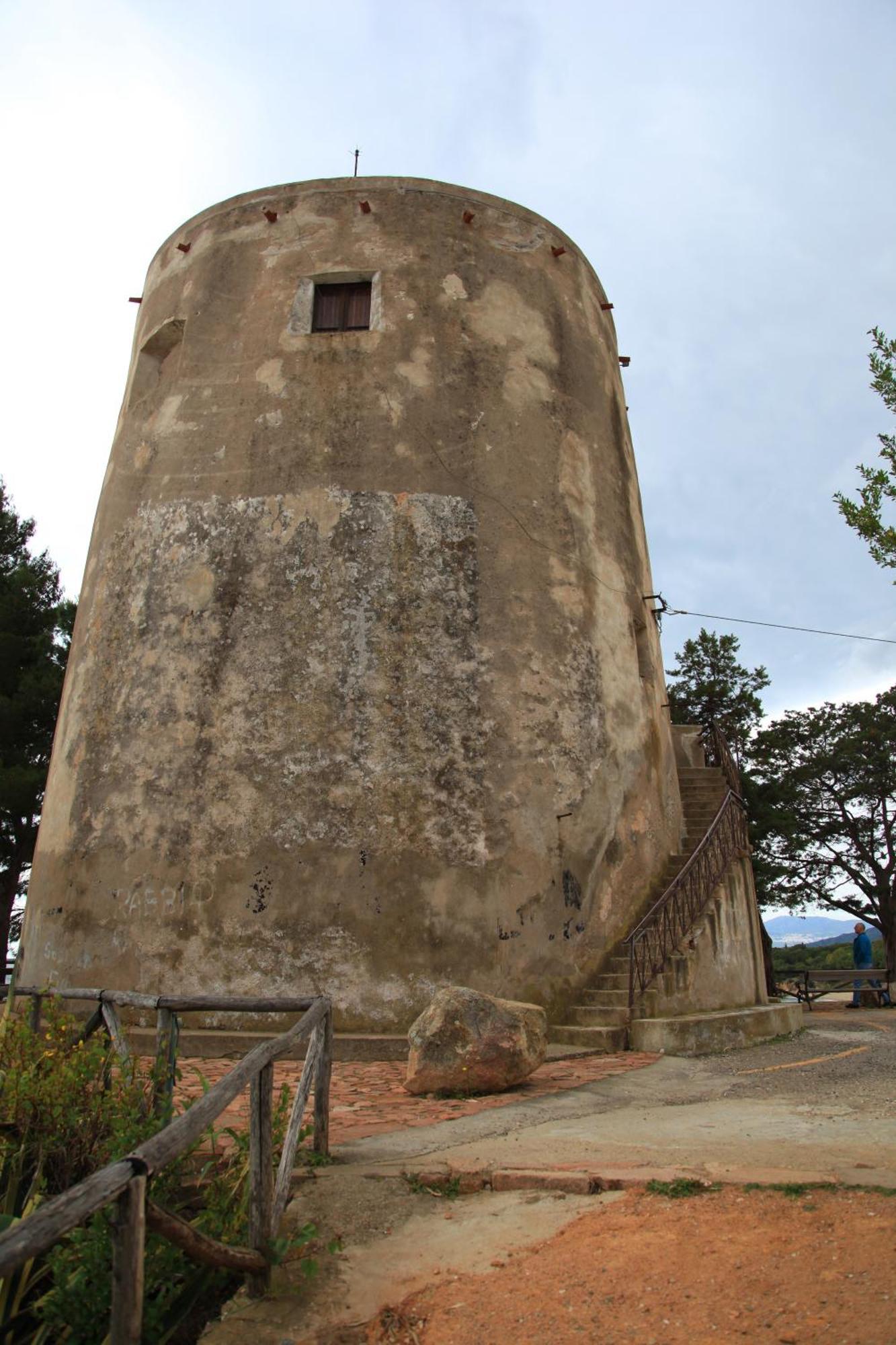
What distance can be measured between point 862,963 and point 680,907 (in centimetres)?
956

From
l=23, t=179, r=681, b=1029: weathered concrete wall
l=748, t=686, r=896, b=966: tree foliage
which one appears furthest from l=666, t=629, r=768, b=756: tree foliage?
l=23, t=179, r=681, b=1029: weathered concrete wall

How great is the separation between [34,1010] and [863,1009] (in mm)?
14679

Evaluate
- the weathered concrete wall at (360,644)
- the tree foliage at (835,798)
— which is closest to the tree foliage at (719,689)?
the tree foliage at (835,798)

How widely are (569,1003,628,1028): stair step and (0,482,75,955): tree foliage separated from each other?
10.6m

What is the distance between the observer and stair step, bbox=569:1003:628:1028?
29.1ft

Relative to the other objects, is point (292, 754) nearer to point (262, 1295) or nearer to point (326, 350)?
point (326, 350)

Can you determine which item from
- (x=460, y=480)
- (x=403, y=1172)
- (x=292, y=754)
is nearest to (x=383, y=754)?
(x=292, y=754)

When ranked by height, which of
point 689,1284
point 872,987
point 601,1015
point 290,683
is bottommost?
point 689,1284

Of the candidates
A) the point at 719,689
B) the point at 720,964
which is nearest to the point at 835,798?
the point at 719,689

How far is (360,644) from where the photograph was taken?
32.6 feet

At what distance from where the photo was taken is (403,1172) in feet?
14.3

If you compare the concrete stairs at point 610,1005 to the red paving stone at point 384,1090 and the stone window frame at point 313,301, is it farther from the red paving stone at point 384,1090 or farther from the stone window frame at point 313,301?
the stone window frame at point 313,301

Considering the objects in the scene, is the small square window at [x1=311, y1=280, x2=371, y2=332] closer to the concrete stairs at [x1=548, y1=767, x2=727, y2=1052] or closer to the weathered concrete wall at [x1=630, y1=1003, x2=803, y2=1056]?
the concrete stairs at [x1=548, y1=767, x2=727, y2=1052]

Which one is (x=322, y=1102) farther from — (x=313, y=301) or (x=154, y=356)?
(x=154, y=356)
